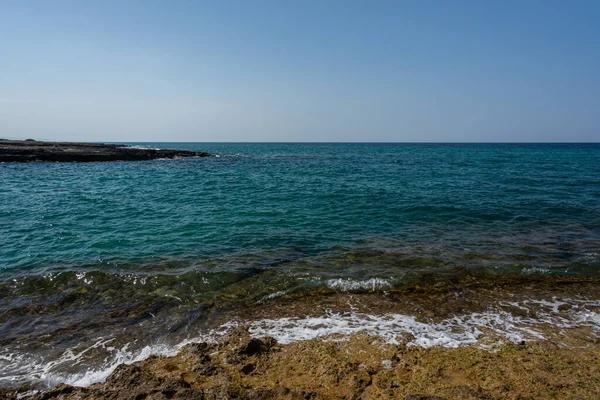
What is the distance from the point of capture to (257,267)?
36.9 feet

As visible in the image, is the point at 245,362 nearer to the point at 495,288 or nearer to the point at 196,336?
the point at 196,336

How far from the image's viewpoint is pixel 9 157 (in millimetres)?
44500

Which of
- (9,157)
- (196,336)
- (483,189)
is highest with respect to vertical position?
(9,157)

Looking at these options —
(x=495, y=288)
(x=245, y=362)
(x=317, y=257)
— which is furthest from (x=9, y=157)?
(x=495, y=288)

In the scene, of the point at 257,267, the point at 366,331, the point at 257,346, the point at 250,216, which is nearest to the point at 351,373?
the point at 366,331

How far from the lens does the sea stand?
23.9 ft

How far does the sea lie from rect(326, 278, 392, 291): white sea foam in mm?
65

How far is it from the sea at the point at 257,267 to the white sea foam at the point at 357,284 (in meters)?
0.06

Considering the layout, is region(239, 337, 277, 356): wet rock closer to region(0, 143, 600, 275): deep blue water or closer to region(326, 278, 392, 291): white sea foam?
region(326, 278, 392, 291): white sea foam

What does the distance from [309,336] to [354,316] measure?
59.4 inches

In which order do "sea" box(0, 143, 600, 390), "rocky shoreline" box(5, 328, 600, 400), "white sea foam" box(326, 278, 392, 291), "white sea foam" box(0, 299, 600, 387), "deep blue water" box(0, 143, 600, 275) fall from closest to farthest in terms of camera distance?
"rocky shoreline" box(5, 328, 600, 400), "white sea foam" box(0, 299, 600, 387), "sea" box(0, 143, 600, 390), "white sea foam" box(326, 278, 392, 291), "deep blue water" box(0, 143, 600, 275)

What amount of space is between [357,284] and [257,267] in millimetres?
3628

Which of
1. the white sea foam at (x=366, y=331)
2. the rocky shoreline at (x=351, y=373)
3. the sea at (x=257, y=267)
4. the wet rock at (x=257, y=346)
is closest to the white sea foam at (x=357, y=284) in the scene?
the sea at (x=257, y=267)

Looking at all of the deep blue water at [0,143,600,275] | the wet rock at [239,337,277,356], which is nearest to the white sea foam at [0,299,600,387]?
the wet rock at [239,337,277,356]
